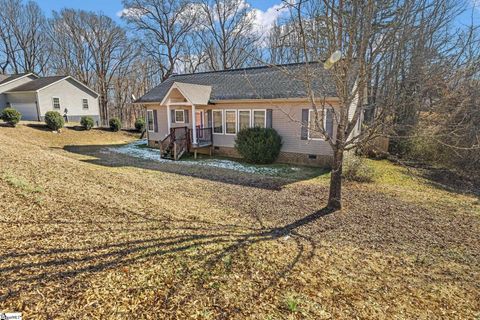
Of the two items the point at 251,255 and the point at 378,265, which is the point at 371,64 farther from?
the point at 251,255

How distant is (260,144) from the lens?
1208 cm

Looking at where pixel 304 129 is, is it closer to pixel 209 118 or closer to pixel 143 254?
pixel 209 118

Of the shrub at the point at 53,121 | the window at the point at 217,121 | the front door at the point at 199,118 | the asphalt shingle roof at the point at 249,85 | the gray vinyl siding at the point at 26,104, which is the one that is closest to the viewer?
the asphalt shingle roof at the point at 249,85

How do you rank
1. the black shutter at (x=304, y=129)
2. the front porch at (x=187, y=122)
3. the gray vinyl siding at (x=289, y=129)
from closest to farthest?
the black shutter at (x=304, y=129) → the gray vinyl siding at (x=289, y=129) → the front porch at (x=187, y=122)

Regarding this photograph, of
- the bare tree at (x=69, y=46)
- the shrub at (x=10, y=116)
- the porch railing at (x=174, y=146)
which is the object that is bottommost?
the porch railing at (x=174, y=146)

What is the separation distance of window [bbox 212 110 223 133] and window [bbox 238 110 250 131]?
1192 millimetres

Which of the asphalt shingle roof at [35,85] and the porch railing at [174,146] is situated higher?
the asphalt shingle roof at [35,85]

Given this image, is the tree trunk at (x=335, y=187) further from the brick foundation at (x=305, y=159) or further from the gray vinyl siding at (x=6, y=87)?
the gray vinyl siding at (x=6, y=87)

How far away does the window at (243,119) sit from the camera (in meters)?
13.5

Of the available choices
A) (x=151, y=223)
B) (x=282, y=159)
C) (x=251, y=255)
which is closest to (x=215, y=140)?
(x=282, y=159)

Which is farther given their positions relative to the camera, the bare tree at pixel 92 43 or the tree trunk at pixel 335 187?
the bare tree at pixel 92 43

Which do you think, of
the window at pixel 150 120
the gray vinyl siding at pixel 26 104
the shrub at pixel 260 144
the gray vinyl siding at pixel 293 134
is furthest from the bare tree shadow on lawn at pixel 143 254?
the gray vinyl siding at pixel 26 104

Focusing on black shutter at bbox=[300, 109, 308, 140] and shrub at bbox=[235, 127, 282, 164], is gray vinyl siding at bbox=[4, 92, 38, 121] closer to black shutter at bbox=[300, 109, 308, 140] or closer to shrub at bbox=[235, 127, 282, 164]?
shrub at bbox=[235, 127, 282, 164]

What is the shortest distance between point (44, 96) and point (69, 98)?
2552mm
